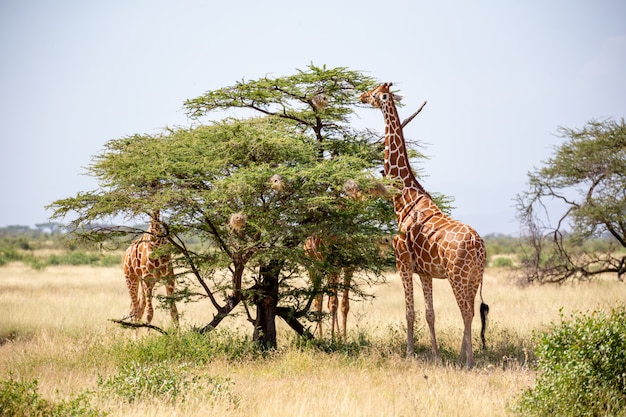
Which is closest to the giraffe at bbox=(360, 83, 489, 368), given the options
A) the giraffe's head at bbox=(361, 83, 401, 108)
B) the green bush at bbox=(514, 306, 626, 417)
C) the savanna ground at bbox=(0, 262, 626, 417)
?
the giraffe's head at bbox=(361, 83, 401, 108)

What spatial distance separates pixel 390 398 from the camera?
27.9 feet

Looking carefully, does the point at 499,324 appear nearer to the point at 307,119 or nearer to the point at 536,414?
the point at 307,119

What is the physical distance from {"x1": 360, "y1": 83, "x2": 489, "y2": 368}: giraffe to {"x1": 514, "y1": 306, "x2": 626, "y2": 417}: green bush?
8.79ft

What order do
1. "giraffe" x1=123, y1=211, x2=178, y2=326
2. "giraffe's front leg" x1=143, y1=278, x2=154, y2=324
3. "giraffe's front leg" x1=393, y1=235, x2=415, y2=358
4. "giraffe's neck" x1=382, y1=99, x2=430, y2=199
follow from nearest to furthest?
"giraffe's front leg" x1=393, y1=235, x2=415, y2=358, "giraffe's neck" x1=382, y1=99, x2=430, y2=199, "giraffe" x1=123, y1=211, x2=178, y2=326, "giraffe's front leg" x1=143, y1=278, x2=154, y2=324

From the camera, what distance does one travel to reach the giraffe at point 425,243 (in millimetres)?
10508

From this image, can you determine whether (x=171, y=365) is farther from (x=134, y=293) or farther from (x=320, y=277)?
(x=134, y=293)

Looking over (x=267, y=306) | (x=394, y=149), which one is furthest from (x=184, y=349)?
(x=394, y=149)

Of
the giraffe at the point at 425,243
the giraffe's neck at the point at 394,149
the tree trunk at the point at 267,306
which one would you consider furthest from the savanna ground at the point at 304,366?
the giraffe's neck at the point at 394,149

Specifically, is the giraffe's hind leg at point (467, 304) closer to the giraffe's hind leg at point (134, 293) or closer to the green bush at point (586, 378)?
the green bush at point (586, 378)

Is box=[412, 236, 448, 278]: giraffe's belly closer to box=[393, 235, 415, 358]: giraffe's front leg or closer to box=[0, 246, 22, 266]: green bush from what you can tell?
box=[393, 235, 415, 358]: giraffe's front leg

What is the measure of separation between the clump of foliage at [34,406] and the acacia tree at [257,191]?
142 inches

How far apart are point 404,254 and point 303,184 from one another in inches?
81.7

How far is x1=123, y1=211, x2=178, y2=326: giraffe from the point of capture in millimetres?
12492

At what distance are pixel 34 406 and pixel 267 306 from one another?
5136 mm
